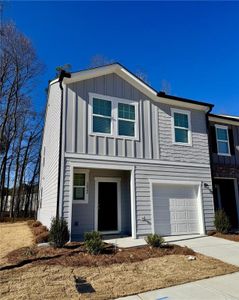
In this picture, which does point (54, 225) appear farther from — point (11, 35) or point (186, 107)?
point (11, 35)

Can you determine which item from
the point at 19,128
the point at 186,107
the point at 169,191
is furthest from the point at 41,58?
the point at 169,191

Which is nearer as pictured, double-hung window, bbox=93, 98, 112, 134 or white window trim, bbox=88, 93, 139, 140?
white window trim, bbox=88, 93, 139, 140

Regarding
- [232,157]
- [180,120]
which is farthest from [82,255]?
[232,157]

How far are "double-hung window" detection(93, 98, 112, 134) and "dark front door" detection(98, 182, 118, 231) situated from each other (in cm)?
250

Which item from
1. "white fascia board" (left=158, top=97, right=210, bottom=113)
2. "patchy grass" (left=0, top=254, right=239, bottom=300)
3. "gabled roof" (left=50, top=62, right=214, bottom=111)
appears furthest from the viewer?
"white fascia board" (left=158, top=97, right=210, bottom=113)

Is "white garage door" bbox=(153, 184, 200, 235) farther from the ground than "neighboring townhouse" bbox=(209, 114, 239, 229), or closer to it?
closer to it

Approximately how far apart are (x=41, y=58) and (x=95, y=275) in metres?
20.9

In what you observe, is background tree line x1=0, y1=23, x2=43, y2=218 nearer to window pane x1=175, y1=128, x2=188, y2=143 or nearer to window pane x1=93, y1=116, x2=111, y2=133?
window pane x1=93, y1=116, x2=111, y2=133

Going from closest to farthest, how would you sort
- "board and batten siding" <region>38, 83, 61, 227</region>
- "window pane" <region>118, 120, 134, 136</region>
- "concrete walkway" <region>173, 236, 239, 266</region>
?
"concrete walkway" <region>173, 236, 239, 266</region>, "board and batten siding" <region>38, 83, 61, 227</region>, "window pane" <region>118, 120, 134, 136</region>

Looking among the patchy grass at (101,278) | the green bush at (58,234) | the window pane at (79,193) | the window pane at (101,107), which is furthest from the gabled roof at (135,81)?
the patchy grass at (101,278)

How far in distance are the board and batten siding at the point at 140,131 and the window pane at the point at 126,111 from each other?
1.19ft

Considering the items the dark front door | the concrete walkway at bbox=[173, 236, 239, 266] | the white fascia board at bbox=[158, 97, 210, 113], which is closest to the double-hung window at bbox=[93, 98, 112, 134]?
the dark front door

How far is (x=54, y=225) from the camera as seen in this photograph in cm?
728

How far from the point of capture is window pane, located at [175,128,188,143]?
10961mm
